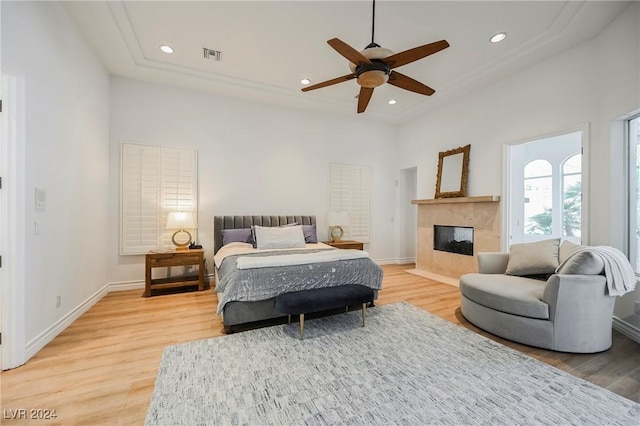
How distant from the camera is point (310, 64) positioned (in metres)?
3.80

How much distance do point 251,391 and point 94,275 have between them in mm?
3101

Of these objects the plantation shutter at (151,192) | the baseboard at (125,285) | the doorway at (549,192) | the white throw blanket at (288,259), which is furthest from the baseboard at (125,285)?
the doorway at (549,192)

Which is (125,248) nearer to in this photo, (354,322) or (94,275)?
(94,275)

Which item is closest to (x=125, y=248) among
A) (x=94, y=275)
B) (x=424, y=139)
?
(x=94, y=275)

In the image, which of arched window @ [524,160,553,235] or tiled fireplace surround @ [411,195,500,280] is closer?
tiled fireplace surround @ [411,195,500,280]

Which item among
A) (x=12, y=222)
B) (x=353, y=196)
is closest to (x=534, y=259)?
(x=353, y=196)

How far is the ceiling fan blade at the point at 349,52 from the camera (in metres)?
2.05

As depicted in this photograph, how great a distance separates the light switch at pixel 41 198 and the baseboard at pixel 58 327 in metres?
1.14

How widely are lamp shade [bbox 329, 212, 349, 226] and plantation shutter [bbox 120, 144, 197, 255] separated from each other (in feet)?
8.26

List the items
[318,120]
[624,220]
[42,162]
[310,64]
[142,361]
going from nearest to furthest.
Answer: [142,361]
[42,162]
[624,220]
[310,64]
[318,120]

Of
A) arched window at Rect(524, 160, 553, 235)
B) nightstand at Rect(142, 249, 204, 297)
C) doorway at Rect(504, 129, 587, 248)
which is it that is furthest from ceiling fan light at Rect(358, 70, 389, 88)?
arched window at Rect(524, 160, 553, 235)

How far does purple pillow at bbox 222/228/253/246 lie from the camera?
14.4 ft

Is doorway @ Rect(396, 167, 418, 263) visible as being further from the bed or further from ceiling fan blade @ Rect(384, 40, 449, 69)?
ceiling fan blade @ Rect(384, 40, 449, 69)

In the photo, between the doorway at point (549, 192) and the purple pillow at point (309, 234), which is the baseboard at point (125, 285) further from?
the doorway at point (549, 192)
